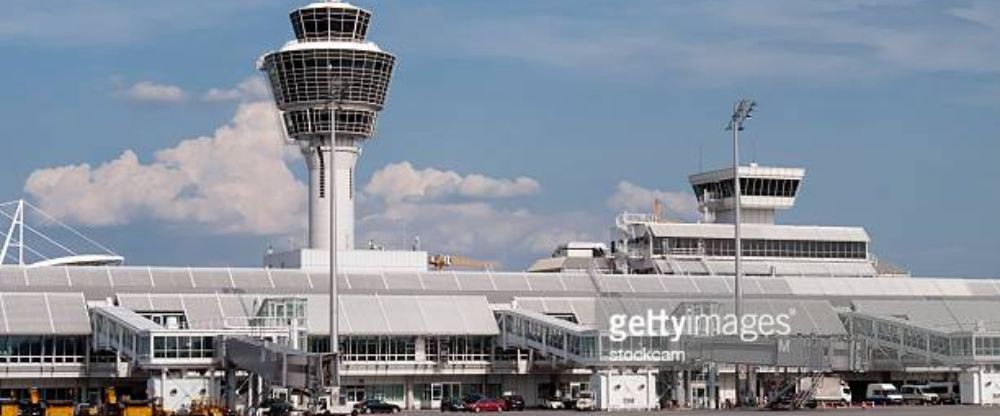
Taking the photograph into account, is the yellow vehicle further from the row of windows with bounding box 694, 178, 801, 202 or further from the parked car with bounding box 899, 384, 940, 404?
the row of windows with bounding box 694, 178, 801, 202

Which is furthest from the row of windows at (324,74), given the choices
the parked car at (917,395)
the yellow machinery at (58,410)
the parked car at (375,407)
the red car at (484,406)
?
the yellow machinery at (58,410)

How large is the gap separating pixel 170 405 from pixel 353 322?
20303mm

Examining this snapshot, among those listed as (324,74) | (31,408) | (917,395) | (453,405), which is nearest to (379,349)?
(453,405)

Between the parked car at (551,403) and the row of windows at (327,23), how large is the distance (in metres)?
41.5

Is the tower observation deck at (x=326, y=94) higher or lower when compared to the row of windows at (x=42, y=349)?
higher

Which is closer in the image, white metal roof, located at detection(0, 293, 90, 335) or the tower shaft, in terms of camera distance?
white metal roof, located at detection(0, 293, 90, 335)

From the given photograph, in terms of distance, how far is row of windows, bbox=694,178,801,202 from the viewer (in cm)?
16138

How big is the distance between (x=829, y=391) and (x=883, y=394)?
23.8 ft

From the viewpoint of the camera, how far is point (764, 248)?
515ft

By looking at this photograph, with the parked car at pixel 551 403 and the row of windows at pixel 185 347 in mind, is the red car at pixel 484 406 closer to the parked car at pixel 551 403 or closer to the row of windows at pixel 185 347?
the parked car at pixel 551 403

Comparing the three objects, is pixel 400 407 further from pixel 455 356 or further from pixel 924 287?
pixel 924 287

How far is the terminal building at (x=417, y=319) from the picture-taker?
109 m

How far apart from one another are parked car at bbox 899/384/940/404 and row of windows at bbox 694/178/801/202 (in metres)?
36.3

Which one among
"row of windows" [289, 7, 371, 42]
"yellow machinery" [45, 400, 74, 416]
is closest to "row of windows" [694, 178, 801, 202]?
"row of windows" [289, 7, 371, 42]
